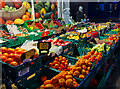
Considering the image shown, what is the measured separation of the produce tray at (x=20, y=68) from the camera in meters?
1.45

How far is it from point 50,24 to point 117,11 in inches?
287

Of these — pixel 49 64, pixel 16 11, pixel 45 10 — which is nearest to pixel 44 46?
pixel 49 64

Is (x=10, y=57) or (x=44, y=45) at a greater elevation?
(x=44, y=45)

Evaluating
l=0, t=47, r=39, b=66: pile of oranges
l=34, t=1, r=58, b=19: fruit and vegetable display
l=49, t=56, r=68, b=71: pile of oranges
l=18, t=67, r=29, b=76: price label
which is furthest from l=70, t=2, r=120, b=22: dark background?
l=18, t=67, r=29, b=76: price label

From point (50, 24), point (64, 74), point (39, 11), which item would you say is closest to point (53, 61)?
point (64, 74)

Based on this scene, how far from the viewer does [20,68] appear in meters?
1.52

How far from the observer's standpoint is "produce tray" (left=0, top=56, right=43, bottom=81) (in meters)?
1.45

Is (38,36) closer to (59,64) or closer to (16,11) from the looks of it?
(16,11)

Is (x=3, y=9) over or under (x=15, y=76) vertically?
over

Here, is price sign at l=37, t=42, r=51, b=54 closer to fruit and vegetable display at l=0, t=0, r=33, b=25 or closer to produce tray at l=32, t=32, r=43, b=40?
produce tray at l=32, t=32, r=43, b=40

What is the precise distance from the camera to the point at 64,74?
1639mm

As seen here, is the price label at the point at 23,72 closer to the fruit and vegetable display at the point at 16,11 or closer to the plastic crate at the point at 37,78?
the plastic crate at the point at 37,78

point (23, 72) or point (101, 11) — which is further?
point (101, 11)

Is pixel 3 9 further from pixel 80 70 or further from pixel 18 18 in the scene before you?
pixel 80 70
